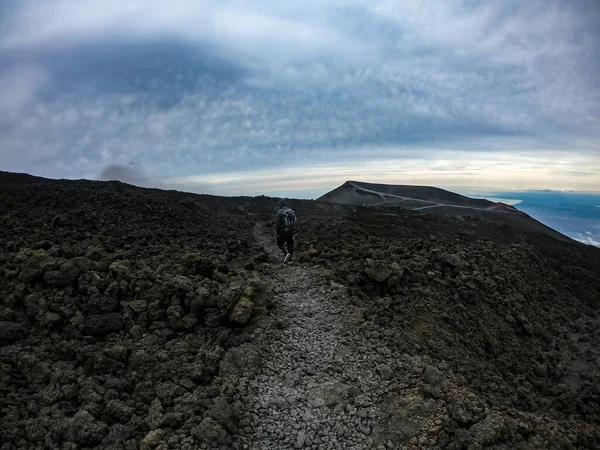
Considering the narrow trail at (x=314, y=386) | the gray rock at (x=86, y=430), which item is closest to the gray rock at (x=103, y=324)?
the gray rock at (x=86, y=430)

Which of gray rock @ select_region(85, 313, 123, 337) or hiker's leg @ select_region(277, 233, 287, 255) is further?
hiker's leg @ select_region(277, 233, 287, 255)

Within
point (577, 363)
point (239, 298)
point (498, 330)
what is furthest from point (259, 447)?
point (577, 363)

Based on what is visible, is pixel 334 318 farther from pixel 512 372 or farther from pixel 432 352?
pixel 512 372

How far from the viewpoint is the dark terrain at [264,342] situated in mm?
6992

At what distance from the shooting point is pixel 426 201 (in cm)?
4416

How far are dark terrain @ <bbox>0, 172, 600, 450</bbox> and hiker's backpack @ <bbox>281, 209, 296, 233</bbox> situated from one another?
1.12 metres

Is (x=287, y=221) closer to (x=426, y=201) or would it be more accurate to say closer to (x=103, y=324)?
(x=103, y=324)

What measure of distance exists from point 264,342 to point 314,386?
5.03 ft

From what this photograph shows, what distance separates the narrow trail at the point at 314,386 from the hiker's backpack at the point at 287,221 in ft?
10.6

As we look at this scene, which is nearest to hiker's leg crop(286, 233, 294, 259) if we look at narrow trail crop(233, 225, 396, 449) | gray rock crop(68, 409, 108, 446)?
narrow trail crop(233, 225, 396, 449)

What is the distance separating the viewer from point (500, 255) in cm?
1619

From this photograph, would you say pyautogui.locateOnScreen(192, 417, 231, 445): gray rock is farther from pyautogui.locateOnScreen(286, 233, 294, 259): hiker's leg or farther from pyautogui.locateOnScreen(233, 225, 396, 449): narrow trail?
pyautogui.locateOnScreen(286, 233, 294, 259): hiker's leg

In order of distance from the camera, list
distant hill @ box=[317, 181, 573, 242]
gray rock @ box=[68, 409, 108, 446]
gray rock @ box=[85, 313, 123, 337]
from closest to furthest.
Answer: gray rock @ box=[68, 409, 108, 446] → gray rock @ box=[85, 313, 123, 337] → distant hill @ box=[317, 181, 573, 242]

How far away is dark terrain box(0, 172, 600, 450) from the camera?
22.9 feet
